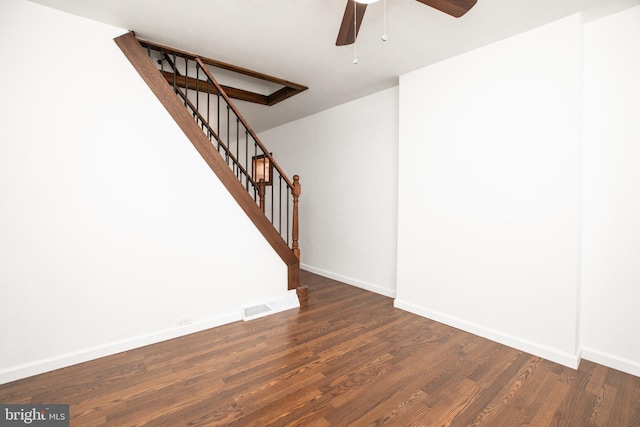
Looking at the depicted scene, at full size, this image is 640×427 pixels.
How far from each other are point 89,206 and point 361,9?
96.5 inches

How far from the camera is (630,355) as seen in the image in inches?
85.0

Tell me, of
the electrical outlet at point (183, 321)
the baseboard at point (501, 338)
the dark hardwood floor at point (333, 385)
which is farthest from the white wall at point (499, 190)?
the electrical outlet at point (183, 321)

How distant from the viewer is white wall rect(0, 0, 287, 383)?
6.79ft

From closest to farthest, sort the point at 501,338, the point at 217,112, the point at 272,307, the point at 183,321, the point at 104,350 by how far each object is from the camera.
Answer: the point at 104,350 → the point at 501,338 → the point at 183,321 → the point at 272,307 → the point at 217,112

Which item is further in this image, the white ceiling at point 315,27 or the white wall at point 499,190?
the white wall at point 499,190

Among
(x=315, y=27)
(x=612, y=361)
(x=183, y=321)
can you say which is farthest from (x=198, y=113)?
(x=612, y=361)

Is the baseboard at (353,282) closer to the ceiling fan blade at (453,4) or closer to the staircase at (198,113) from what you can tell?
the staircase at (198,113)

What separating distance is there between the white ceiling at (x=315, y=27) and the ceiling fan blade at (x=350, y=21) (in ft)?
1.01

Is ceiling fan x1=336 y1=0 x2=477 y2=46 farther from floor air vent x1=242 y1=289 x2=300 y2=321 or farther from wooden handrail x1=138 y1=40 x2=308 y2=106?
floor air vent x1=242 y1=289 x2=300 y2=321

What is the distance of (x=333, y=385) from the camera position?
198 cm

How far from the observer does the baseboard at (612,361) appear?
2131 mm

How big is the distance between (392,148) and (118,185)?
2.97 meters

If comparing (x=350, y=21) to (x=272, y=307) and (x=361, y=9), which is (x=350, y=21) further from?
(x=272, y=307)

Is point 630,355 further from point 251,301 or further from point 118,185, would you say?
point 118,185
